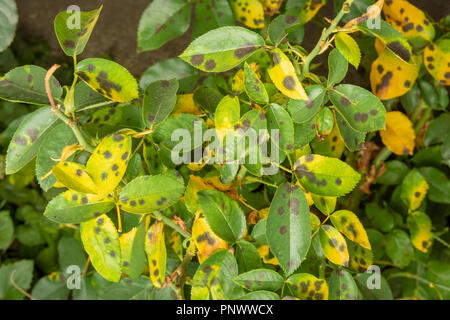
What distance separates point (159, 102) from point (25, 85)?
0.17 meters

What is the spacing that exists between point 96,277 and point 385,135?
702 millimetres

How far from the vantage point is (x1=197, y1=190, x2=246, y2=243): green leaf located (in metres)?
0.58

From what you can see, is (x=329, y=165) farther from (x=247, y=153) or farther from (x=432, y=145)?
(x=432, y=145)

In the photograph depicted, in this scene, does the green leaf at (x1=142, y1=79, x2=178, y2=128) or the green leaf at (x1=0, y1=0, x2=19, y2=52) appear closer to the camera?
the green leaf at (x1=142, y1=79, x2=178, y2=128)

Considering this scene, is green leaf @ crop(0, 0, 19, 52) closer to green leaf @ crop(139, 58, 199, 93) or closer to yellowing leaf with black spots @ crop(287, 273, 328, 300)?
green leaf @ crop(139, 58, 199, 93)

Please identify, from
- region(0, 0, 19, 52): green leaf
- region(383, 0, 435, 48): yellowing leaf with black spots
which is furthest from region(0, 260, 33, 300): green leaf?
region(383, 0, 435, 48): yellowing leaf with black spots

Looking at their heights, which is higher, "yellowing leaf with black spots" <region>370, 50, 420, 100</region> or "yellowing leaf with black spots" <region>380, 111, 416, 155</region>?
"yellowing leaf with black spots" <region>370, 50, 420, 100</region>

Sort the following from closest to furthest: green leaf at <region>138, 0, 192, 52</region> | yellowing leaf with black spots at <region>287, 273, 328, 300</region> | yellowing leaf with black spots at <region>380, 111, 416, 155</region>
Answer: yellowing leaf with black spots at <region>287, 273, 328, 300</region>
green leaf at <region>138, 0, 192, 52</region>
yellowing leaf with black spots at <region>380, 111, 416, 155</region>

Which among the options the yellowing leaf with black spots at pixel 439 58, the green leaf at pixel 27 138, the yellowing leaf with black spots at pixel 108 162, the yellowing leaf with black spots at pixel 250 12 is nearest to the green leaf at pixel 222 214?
the yellowing leaf with black spots at pixel 108 162

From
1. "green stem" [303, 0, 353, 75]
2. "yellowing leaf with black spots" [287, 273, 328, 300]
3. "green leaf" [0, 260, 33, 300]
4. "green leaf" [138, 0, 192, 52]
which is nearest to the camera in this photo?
"green stem" [303, 0, 353, 75]

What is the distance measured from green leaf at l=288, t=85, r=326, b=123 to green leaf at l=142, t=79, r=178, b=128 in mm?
172

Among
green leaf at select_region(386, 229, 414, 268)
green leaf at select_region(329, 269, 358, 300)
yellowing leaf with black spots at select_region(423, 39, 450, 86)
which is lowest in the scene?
green leaf at select_region(386, 229, 414, 268)

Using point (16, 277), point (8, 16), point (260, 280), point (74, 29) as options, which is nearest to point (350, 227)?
point (260, 280)

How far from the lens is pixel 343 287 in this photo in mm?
624
